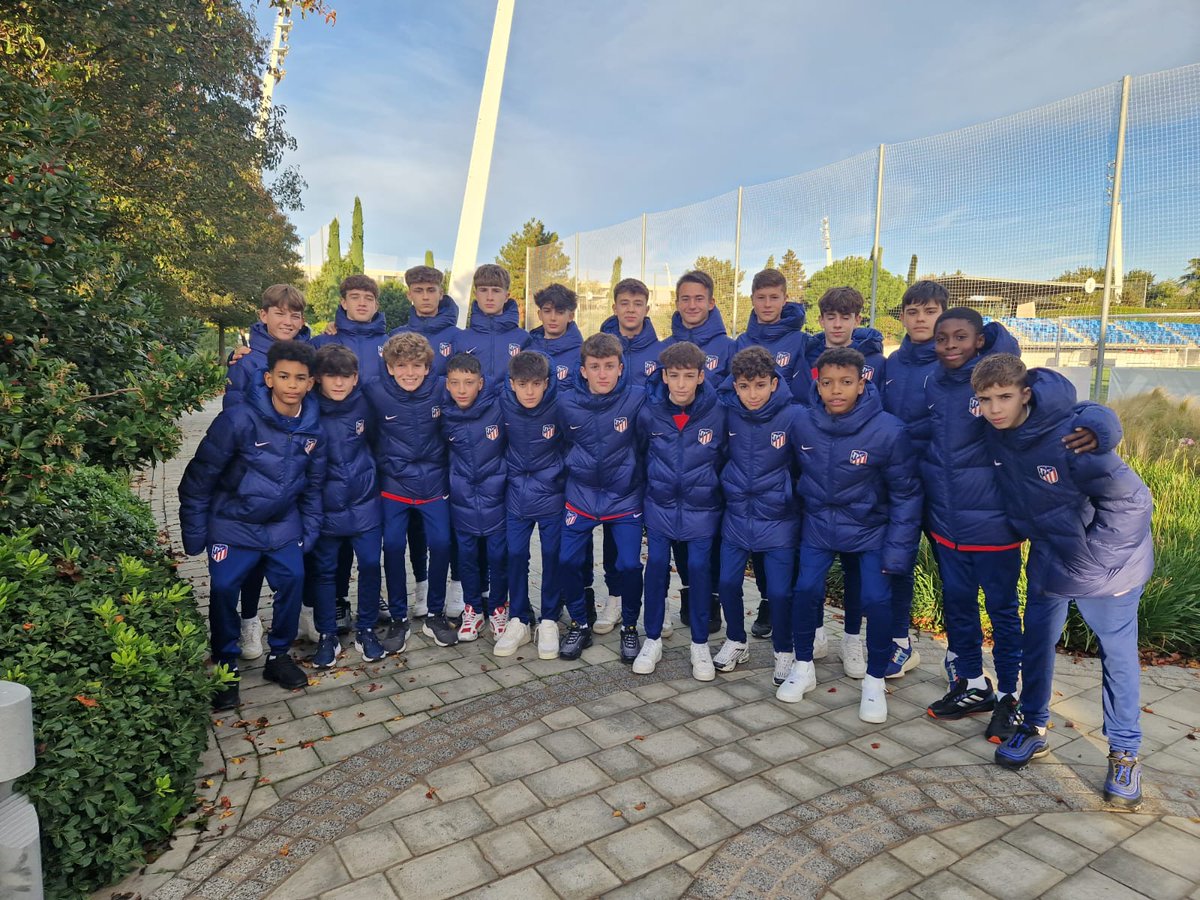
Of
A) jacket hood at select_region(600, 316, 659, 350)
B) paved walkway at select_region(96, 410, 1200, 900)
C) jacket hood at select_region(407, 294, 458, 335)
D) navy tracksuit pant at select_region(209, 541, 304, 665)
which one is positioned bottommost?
paved walkway at select_region(96, 410, 1200, 900)

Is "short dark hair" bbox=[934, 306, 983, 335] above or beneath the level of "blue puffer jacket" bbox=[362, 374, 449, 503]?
above

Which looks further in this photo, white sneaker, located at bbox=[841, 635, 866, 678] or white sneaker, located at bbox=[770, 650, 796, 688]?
white sneaker, located at bbox=[841, 635, 866, 678]

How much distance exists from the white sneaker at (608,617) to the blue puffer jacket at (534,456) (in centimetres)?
91

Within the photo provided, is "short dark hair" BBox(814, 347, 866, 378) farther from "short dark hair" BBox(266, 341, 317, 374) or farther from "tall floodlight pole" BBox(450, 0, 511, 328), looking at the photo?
"tall floodlight pole" BBox(450, 0, 511, 328)

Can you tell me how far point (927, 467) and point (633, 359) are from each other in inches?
91.0

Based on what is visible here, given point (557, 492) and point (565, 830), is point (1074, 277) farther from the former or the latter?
point (565, 830)

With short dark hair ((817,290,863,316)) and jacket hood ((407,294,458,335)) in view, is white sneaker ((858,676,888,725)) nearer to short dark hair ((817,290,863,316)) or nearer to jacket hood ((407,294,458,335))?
short dark hair ((817,290,863,316))

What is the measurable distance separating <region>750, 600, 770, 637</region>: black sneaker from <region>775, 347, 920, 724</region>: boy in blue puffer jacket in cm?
98

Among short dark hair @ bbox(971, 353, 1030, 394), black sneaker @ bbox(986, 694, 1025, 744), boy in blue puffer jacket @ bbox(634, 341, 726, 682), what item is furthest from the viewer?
boy in blue puffer jacket @ bbox(634, 341, 726, 682)

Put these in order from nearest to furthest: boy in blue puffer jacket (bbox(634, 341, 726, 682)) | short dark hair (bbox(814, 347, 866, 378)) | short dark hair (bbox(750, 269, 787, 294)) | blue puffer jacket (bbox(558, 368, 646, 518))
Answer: short dark hair (bbox(814, 347, 866, 378)) → boy in blue puffer jacket (bbox(634, 341, 726, 682)) → blue puffer jacket (bbox(558, 368, 646, 518)) → short dark hair (bbox(750, 269, 787, 294))

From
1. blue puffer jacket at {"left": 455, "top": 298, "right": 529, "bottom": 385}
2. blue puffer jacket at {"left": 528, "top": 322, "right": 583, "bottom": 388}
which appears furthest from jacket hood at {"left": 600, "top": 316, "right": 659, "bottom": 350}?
blue puffer jacket at {"left": 455, "top": 298, "right": 529, "bottom": 385}

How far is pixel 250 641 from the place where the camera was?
4676 mm

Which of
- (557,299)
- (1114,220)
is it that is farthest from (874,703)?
(1114,220)

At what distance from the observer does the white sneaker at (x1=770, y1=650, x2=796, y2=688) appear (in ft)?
14.6
